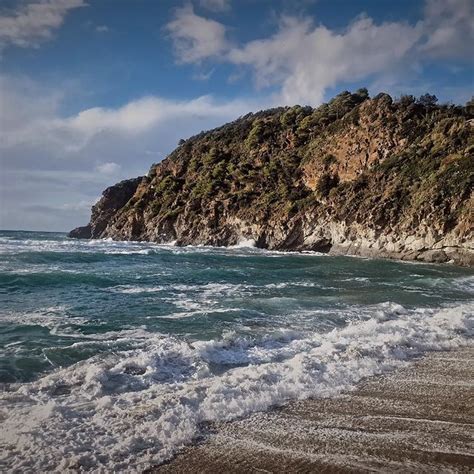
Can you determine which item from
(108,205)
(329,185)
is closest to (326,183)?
(329,185)

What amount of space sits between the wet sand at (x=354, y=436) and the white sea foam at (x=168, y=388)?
1.08 ft

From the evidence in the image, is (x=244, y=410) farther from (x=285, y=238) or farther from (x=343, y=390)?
(x=285, y=238)

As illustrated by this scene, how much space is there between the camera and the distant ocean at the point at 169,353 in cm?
484

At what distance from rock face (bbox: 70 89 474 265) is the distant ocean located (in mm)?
21274

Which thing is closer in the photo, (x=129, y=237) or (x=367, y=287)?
(x=367, y=287)

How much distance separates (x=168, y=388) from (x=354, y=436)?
2888 millimetres

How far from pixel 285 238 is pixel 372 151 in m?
14.9

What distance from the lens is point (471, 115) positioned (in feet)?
150

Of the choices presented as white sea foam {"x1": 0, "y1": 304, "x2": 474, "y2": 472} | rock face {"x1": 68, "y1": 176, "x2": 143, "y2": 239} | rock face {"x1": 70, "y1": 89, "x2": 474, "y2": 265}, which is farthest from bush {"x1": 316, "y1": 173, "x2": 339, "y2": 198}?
rock face {"x1": 68, "y1": 176, "x2": 143, "y2": 239}

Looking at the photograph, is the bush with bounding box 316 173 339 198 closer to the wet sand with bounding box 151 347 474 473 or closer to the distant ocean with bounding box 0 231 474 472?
the distant ocean with bounding box 0 231 474 472

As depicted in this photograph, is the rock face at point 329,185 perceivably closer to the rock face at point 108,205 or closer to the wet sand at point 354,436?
the rock face at point 108,205

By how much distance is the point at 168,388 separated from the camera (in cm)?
646

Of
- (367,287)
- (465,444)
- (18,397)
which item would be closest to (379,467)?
(465,444)

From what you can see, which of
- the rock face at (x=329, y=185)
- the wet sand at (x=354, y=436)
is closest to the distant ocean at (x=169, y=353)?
the wet sand at (x=354, y=436)
